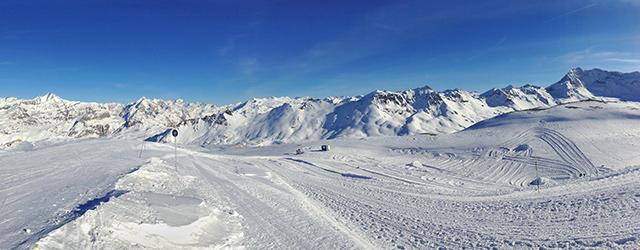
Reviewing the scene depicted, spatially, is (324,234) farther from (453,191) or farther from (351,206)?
(453,191)

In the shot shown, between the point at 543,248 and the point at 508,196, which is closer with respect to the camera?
the point at 543,248

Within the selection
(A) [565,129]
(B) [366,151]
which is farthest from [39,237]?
(A) [565,129]

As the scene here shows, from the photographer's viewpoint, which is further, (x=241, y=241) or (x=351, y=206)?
(x=351, y=206)

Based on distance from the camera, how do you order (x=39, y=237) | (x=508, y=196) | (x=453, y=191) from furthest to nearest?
(x=453, y=191), (x=508, y=196), (x=39, y=237)

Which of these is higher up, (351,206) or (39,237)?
(39,237)

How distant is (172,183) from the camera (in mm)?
20812

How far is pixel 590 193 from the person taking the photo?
19.0 m

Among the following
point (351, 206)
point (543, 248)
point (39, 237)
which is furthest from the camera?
point (351, 206)

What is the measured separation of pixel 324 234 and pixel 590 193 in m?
14.2

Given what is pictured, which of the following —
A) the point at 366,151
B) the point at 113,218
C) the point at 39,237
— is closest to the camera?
the point at 39,237

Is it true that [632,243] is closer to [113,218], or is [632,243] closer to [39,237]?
[113,218]

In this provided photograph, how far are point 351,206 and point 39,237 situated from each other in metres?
12.4

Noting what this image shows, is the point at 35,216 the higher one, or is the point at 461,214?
the point at 35,216

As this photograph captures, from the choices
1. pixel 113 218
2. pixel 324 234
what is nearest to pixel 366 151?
pixel 324 234
